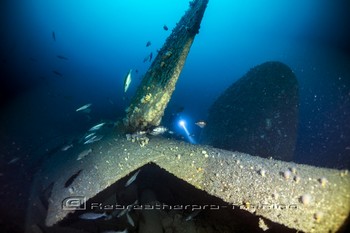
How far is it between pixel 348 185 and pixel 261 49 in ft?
276

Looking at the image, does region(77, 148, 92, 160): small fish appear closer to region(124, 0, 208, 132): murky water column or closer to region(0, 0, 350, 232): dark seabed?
region(0, 0, 350, 232): dark seabed

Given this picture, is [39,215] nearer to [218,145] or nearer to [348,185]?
[218,145]

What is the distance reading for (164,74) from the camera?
520cm

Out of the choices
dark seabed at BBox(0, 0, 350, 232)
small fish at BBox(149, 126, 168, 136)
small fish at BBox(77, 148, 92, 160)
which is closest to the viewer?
small fish at BBox(77, 148, 92, 160)


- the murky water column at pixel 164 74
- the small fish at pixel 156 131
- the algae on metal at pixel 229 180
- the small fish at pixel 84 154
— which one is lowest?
the algae on metal at pixel 229 180

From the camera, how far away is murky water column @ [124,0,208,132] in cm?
503

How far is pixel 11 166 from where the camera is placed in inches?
313

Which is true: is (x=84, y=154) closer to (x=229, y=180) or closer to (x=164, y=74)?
(x=164, y=74)

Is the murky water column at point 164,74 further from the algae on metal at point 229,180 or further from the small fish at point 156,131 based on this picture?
the algae on metal at point 229,180

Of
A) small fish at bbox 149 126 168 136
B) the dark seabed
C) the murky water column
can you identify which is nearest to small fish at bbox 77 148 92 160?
the dark seabed

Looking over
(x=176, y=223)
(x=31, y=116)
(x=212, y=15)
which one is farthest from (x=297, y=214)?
(x=212, y=15)

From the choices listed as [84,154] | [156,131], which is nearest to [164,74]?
[156,131]

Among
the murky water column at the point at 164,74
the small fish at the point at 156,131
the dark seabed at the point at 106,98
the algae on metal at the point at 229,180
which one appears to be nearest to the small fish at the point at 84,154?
the algae on metal at the point at 229,180

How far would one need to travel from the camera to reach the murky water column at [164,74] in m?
5.03
